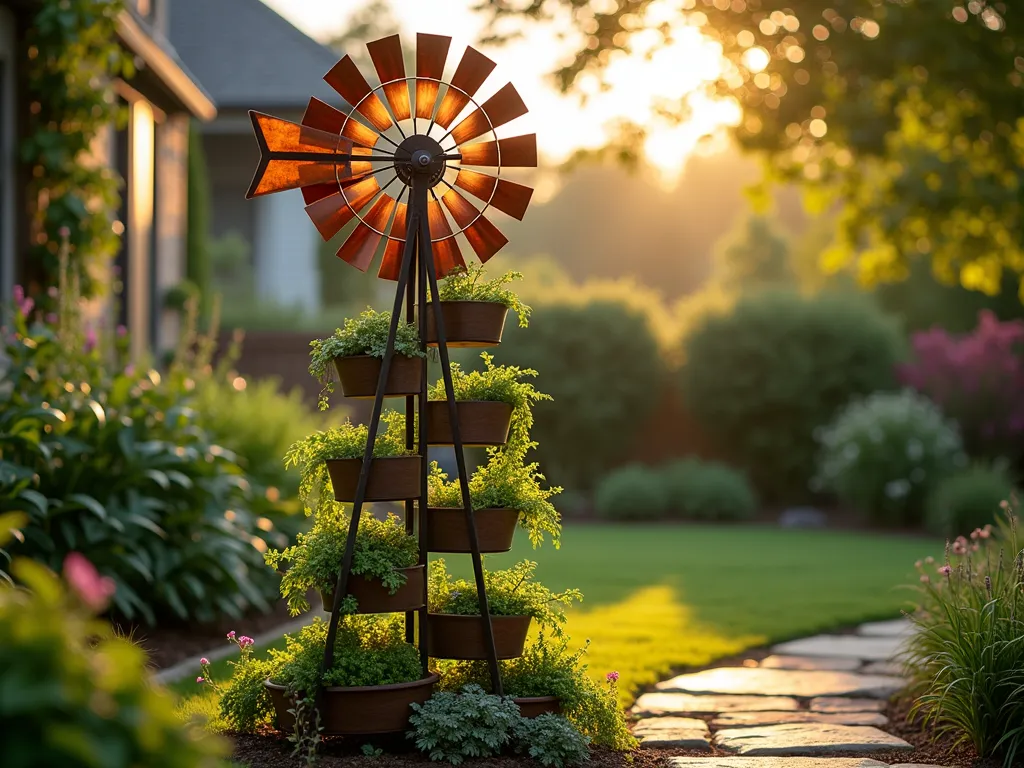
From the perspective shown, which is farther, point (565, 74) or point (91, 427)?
point (565, 74)

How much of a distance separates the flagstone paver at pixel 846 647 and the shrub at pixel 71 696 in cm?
460

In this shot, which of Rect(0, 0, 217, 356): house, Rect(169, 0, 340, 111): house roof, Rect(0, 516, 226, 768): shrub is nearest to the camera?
Rect(0, 516, 226, 768): shrub

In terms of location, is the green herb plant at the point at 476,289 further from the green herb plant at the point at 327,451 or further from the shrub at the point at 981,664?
the shrub at the point at 981,664

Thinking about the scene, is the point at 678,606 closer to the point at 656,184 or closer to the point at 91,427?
the point at 91,427

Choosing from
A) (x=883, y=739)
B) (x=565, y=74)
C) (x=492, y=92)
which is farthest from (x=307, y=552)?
(x=565, y=74)

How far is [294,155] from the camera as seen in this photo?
3.57 meters

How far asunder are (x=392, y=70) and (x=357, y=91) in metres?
0.14

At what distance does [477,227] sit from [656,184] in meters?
54.2

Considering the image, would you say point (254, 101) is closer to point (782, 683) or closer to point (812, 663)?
point (812, 663)

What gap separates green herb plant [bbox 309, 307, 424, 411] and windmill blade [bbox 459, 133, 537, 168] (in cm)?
58

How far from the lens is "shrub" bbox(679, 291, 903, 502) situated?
14.3 metres

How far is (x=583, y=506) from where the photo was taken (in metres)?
14.2

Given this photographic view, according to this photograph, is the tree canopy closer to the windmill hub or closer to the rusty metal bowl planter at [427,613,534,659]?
the windmill hub

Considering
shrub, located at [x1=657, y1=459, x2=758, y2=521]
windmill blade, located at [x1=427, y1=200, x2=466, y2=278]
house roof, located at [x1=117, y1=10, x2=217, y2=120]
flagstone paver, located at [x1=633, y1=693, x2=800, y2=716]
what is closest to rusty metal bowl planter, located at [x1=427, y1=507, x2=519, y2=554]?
windmill blade, located at [x1=427, y1=200, x2=466, y2=278]
